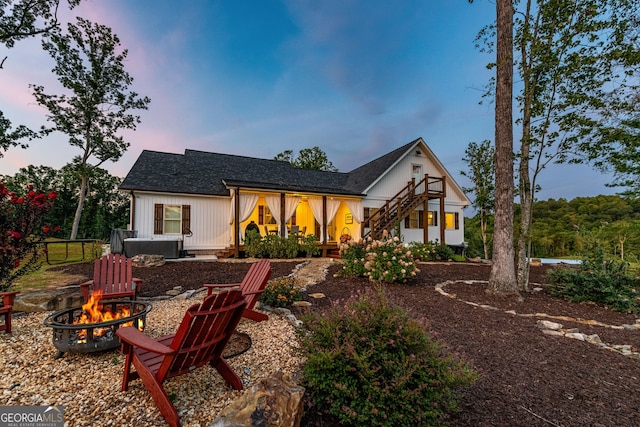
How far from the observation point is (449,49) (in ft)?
42.9

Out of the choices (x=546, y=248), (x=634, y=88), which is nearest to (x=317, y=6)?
(x=634, y=88)

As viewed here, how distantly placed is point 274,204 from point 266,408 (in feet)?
37.3

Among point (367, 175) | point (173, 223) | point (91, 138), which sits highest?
point (91, 138)

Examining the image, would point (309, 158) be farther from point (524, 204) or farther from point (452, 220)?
point (524, 204)

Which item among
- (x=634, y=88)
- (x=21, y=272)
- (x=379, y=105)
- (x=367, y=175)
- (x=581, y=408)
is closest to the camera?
(x=581, y=408)

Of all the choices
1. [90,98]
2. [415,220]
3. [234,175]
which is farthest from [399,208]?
[90,98]

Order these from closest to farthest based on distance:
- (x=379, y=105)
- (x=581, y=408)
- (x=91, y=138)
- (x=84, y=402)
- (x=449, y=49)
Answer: (x=84, y=402), (x=581, y=408), (x=449, y=49), (x=91, y=138), (x=379, y=105)

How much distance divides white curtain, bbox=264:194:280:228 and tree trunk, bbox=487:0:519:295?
8.86 metres

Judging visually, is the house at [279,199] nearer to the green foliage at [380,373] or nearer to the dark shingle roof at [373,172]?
the dark shingle roof at [373,172]

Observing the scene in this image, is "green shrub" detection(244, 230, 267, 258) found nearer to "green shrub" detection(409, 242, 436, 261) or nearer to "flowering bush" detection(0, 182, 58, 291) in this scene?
"green shrub" detection(409, 242, 436, 261)

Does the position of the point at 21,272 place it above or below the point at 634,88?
below

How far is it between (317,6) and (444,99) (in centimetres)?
955

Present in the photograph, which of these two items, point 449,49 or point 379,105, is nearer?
point 449,49

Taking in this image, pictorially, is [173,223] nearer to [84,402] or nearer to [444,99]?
[84,402]
